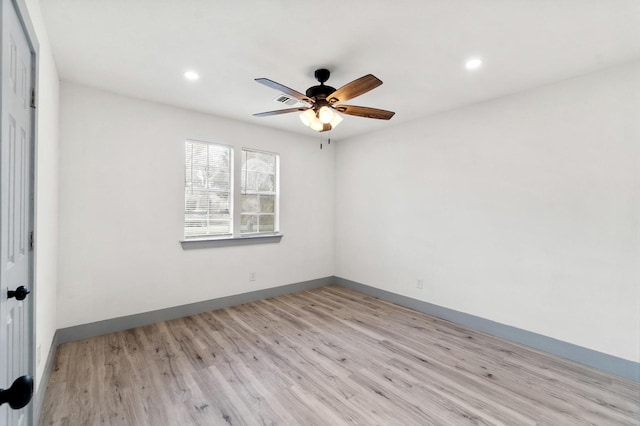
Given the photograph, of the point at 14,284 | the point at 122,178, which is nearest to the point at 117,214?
the point at 122,178

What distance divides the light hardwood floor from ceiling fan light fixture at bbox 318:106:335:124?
220cm

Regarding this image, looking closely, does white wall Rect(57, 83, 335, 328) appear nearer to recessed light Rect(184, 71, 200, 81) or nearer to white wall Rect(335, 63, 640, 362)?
recessed light Rect(184, 71, 200, 81)

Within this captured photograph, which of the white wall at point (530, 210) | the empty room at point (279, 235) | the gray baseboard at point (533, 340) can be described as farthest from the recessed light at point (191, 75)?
the gray baseboard at point (533, 340)

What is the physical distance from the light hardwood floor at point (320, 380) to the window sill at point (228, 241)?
0.96 metres

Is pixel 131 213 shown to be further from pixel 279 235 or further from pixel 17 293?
pixel 17 293

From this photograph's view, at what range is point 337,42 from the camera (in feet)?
7.18

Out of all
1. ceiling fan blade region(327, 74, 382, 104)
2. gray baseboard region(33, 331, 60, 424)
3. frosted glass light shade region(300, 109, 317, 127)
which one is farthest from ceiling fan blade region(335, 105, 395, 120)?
gray baseboard region(33, 331, 60, 424)

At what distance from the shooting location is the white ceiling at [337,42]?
6.04 feet

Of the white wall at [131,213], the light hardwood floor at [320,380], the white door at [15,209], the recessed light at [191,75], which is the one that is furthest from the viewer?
the white wall at [131,213]

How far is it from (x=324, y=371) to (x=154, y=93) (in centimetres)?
336

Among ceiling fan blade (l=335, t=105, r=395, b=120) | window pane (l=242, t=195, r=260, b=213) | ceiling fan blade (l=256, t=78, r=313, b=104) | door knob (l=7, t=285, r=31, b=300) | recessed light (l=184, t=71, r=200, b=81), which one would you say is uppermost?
recessed light (l=184, t=71, r=200, b=81)

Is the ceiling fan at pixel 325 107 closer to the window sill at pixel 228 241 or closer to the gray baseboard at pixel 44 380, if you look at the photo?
the window sill at pixel 228 241

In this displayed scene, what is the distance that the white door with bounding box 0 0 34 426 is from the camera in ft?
3.56

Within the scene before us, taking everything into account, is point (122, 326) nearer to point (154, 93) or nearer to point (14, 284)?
point (14, 284)
